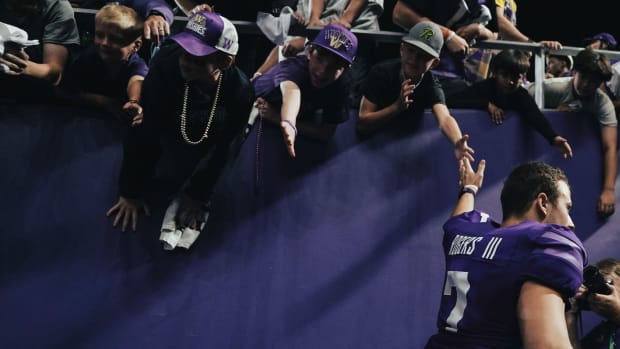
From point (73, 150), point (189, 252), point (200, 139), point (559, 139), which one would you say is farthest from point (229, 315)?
point (559, 139)

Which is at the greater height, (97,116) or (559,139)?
(559,139)

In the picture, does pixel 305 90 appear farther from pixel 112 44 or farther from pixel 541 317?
pixel 541 317

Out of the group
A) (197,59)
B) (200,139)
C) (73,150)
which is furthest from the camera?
(73,150)

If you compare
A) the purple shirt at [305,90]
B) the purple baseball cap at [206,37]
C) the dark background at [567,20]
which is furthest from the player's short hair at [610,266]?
the dark background at [567,20]

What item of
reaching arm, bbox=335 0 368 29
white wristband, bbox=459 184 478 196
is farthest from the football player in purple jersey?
reaching arm, bbox=335 0 368 29

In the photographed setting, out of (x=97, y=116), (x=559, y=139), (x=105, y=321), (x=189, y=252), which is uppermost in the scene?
(x=559, y=139)

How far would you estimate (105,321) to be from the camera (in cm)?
395

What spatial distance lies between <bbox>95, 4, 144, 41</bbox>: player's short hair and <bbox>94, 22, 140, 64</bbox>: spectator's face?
2cm

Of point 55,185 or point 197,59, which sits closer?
point 197,59

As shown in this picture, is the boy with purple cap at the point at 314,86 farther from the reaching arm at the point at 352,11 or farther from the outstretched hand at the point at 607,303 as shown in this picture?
the outstretched hand at the point at 607,303

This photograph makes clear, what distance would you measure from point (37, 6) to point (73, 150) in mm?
772

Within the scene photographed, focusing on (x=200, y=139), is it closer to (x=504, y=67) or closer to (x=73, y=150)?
(x=73, y=150)

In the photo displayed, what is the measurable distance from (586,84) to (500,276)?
2317 millimetres

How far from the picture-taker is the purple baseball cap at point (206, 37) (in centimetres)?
356
